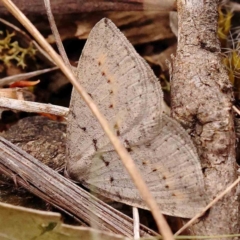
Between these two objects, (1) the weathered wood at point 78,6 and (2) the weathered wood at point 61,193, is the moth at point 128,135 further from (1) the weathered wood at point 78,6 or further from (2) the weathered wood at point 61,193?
(1) the weathered wood at point 78,6

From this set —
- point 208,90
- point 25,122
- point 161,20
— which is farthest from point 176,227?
point 161,20

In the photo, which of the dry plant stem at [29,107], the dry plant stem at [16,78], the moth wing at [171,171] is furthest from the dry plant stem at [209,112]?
the dry plant stem at [16,78]

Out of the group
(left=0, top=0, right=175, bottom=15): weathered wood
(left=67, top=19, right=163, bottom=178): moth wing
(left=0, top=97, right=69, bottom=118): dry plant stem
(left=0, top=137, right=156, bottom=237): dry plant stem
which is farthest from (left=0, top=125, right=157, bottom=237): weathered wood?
(left=0, top=0, right=175, bottom=15): weathered wood

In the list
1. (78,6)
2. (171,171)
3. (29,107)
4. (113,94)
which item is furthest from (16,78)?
(171,171)

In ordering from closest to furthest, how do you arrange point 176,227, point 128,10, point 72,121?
point 72,121, point 176,227, point 128,10

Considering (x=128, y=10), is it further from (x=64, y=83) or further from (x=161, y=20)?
(x=64, y=83)
